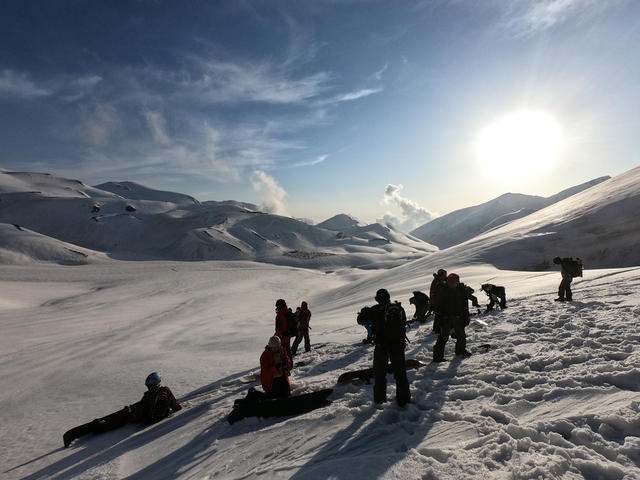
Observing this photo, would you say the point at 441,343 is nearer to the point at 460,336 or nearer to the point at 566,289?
the point at 460,336

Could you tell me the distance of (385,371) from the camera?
5738 mm

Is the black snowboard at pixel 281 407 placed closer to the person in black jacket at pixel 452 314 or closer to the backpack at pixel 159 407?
the backpack at pixel 159 407

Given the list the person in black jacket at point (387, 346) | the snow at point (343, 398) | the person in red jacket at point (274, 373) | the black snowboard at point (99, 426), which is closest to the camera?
the snow at point (343, 398)

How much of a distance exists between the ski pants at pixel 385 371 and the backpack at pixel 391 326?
0.13 metres

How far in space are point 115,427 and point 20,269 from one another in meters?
58.4

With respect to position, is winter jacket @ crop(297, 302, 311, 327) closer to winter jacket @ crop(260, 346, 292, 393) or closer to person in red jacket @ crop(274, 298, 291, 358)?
person in red jacket @ crop(274, 298, 291, 358)

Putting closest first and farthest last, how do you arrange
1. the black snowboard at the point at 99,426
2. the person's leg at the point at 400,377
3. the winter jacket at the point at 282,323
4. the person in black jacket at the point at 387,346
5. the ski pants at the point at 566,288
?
1. the person's leg at the point at 400,377
2. the person in black jacket at the point at 387,346
3. the black snowboard at the point at 99,426
4. the winter jacket at the point at 282,323
5. the ski pants at the point at 566,288

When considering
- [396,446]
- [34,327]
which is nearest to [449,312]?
[396,446]

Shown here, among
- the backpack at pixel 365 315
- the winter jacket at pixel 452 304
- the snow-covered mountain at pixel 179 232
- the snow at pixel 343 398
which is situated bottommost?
the snow at pixel 343 398

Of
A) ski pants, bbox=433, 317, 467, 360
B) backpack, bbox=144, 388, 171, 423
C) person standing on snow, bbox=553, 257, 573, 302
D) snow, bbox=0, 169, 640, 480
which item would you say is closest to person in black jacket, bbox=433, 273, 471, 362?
ski pants, bbox=433, 317, 467, 360

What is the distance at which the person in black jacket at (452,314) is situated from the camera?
771 centimetres

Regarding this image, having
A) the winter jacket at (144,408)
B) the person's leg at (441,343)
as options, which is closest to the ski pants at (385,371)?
the person's leg at (441,343)

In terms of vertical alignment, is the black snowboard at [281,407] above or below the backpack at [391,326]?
below

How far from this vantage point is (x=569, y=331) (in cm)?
813
